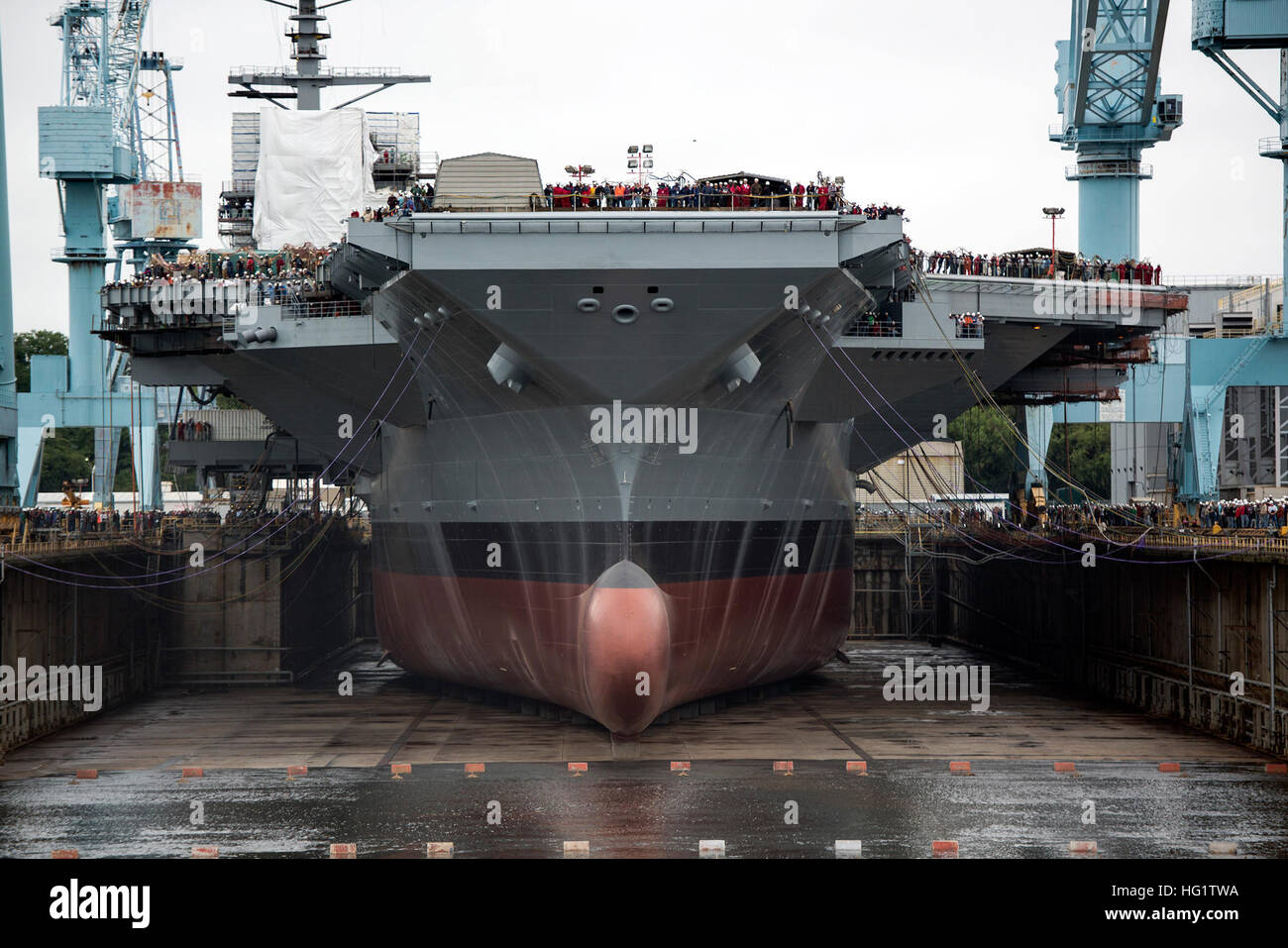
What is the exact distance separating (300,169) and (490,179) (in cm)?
1957

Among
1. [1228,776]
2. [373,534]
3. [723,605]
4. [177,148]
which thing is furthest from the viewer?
[177,148]

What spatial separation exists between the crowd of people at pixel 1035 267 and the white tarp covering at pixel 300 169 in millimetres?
18058

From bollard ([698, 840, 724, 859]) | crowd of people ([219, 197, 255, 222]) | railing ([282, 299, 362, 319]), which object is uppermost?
crowd of people ([219, 197, 255, 222])

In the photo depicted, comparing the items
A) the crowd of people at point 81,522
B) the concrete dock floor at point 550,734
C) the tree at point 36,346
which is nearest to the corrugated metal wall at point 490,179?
the concrete dock floor at point 550,734

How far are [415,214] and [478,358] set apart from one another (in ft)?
8.89

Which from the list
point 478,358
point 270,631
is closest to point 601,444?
point 478,358

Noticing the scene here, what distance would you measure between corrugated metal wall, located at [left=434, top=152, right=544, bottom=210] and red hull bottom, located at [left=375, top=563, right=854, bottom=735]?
19.0 feet

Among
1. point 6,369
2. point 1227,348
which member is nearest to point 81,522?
point 6,369

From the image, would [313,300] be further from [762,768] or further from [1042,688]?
[1042,688]

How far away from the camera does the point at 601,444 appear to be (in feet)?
66.8

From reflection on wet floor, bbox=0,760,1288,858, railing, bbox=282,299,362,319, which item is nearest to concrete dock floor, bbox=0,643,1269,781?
reflection on wet floor, bbox=0,760,1288,858

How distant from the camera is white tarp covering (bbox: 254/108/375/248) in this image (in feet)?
127

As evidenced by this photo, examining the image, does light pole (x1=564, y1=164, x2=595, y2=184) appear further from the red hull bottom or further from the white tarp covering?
the white tarp covering

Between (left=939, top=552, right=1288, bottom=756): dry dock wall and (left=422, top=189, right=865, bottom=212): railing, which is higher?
(left=422, top=189, right=865, bottom=212): railing
